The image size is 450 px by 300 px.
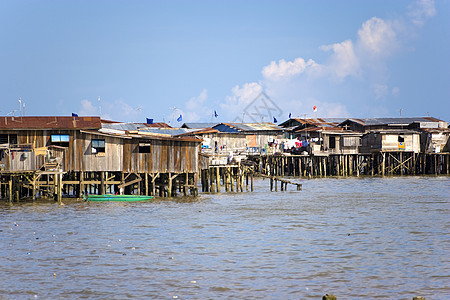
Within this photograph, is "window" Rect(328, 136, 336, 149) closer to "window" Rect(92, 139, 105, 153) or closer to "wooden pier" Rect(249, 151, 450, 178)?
"wooden pier" Rect(249, 151, 450, 178)

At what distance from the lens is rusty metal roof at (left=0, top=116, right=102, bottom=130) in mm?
38781

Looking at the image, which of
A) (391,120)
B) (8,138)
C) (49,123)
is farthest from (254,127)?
(8,138)

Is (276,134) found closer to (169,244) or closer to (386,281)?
(169,244)

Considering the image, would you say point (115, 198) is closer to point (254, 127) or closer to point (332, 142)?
point (332, 142)

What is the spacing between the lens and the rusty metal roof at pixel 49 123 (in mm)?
38781

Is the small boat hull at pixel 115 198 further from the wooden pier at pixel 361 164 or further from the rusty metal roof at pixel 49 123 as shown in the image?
the wooden pier at pixel 361 164

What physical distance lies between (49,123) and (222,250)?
21.9 m

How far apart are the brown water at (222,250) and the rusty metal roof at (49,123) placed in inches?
204

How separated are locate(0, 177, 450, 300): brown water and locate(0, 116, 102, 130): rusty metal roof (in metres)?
5.18

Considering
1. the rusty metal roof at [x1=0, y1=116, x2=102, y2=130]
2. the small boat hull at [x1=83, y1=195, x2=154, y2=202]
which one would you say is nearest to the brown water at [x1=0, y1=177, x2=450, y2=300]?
the small boat hull at [x1=83, y1=195, x2=154, y2=202]

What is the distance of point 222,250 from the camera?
2208cm

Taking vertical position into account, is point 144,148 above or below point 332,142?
below

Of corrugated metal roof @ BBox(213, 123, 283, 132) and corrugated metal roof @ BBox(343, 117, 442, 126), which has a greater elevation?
corrugated metal roof @ BBox(343, 117, 442, 126)

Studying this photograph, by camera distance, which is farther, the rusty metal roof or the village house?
the rusty metal roof
